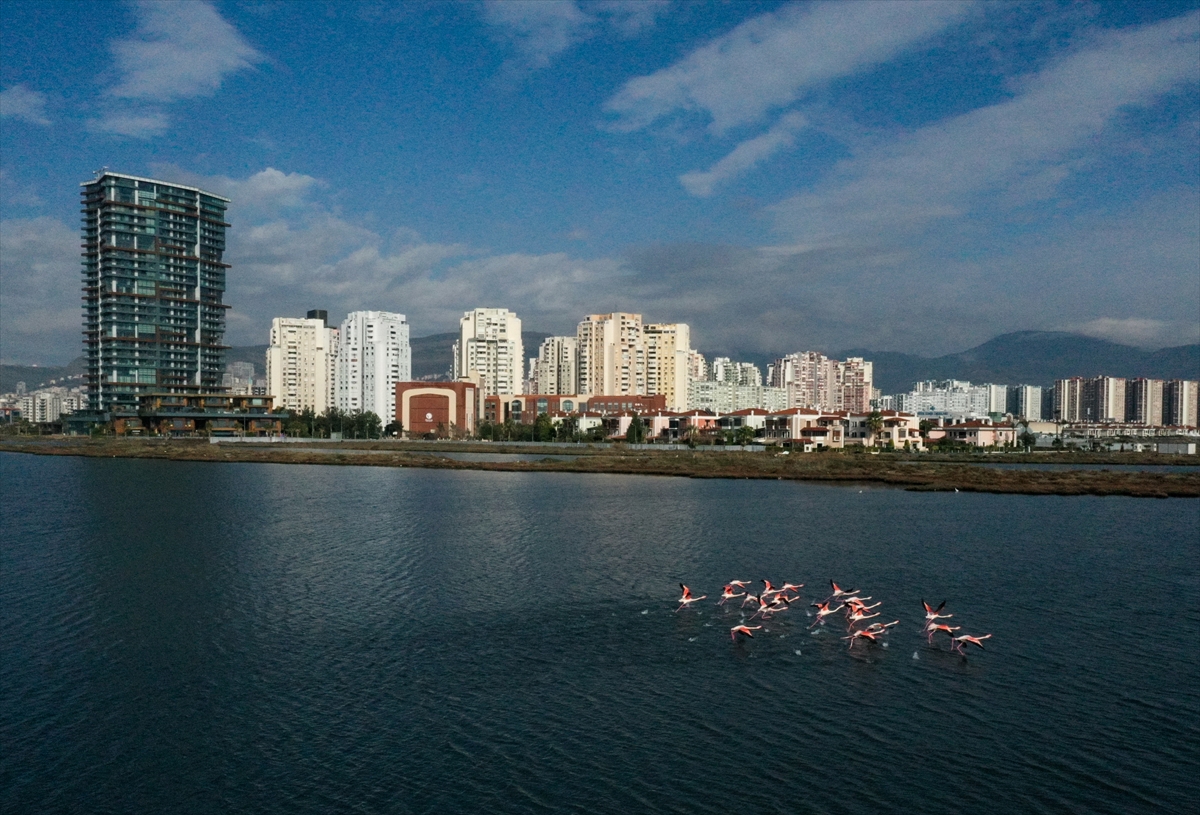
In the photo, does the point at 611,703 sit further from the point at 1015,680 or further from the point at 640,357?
the point at 640,357

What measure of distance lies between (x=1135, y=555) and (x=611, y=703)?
27.4 m

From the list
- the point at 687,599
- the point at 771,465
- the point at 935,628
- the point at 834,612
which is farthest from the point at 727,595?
the point at 771,465

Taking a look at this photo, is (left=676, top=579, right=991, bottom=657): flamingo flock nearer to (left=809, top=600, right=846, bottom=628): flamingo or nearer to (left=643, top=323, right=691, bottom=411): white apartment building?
(left=809, top=600, right=846, bottom=628): flamingo

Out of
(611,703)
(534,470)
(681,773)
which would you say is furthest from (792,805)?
(534,470)

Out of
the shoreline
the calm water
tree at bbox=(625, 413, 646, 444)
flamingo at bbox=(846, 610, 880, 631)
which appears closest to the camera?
the calm water

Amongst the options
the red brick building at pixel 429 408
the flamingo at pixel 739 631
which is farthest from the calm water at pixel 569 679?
the red brick building at pixel 429 408

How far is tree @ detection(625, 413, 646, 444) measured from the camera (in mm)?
127688

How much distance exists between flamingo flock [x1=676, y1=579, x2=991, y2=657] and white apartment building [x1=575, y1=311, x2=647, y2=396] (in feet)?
547

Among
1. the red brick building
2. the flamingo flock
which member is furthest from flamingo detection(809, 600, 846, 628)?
the red brick building

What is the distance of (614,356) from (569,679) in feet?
576

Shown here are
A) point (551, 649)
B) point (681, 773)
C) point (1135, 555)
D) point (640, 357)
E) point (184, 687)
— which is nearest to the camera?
point (681, 773)

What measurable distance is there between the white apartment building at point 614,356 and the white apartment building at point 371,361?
40.1 m

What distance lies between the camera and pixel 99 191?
5979 inches

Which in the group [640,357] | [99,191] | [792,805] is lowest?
[792,805]
